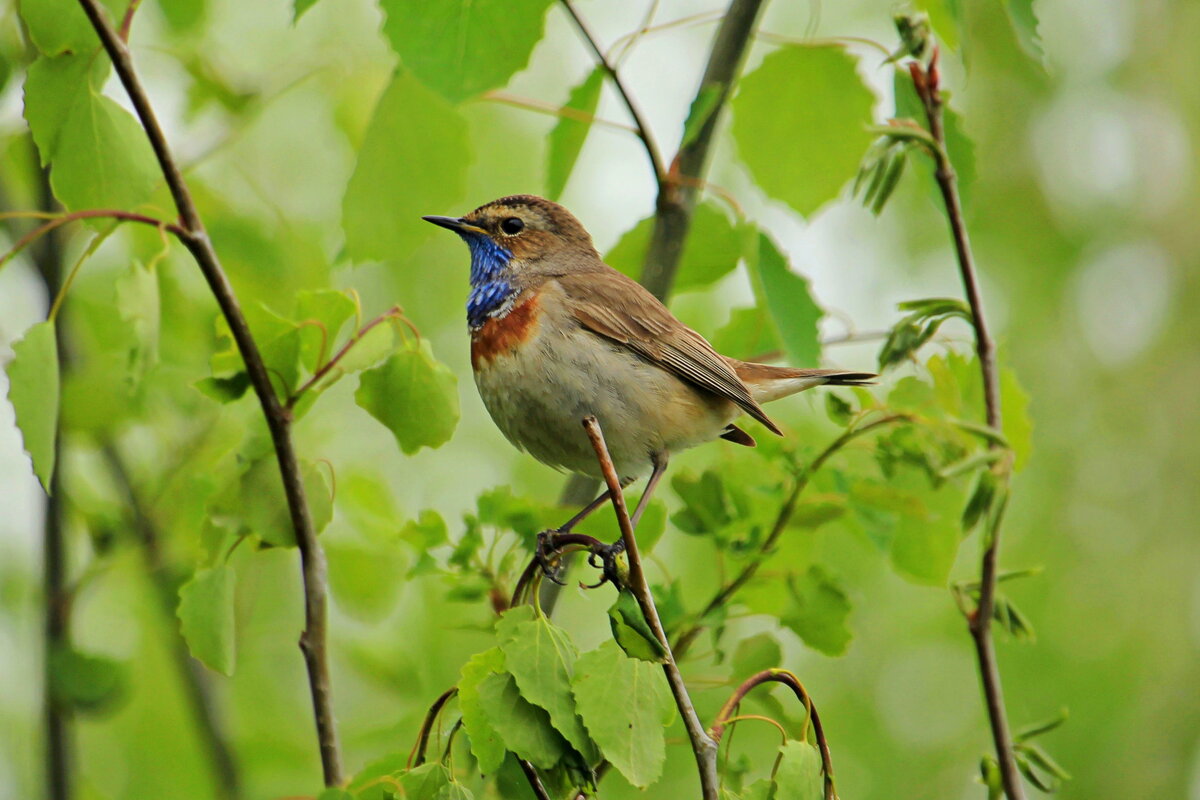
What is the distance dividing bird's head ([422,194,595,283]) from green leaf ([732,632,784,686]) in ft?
6.16

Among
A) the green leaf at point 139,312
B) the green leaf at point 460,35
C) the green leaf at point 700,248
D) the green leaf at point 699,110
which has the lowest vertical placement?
the green leaf at point 139,312

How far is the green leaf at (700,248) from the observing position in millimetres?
4023

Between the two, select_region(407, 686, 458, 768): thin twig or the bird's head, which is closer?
select_region(407, 686, 458, 768): thin twig

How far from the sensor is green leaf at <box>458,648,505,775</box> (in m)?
2.43

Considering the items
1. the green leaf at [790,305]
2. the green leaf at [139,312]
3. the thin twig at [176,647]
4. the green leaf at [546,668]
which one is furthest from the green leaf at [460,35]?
the thin twig at [176,647]

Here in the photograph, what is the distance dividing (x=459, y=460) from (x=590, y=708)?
8.05 meters

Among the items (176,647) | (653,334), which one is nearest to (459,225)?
(653,334)

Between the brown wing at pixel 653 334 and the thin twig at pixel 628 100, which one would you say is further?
the brown wing at pixel 653 334

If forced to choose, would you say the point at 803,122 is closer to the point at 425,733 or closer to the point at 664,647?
the point at 664,647

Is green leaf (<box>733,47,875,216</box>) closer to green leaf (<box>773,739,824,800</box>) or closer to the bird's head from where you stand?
the bird's head

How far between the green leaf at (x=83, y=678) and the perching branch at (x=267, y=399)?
1.72 m

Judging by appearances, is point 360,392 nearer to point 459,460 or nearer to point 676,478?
point 676,478

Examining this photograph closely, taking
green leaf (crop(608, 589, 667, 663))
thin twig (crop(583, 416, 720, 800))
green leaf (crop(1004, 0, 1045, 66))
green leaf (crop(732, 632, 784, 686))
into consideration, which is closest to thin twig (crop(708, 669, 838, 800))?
thin twig (crop(583, 416, 720, 800))

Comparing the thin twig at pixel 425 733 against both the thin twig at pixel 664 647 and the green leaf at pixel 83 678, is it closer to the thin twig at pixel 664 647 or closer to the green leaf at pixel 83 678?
the thin twig at pixel 664 647
